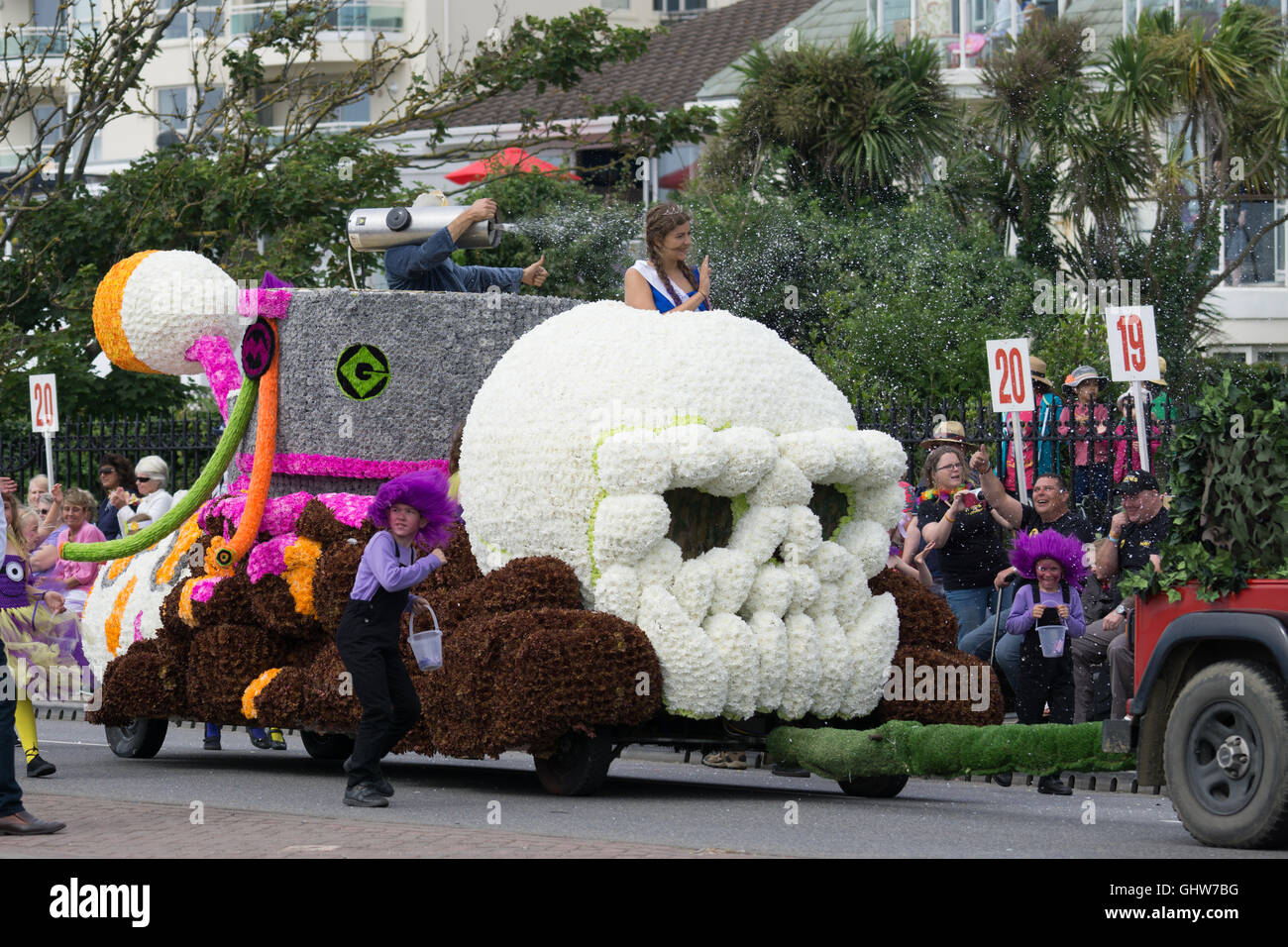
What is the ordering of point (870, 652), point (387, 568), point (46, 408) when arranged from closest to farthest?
1. point (387, 568)
2. point (870, 652)
3. point (46, 408)

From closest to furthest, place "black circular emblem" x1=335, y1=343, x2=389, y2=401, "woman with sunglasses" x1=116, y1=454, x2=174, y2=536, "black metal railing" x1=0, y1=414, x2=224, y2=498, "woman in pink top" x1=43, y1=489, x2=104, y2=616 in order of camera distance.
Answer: "black circular emblem" x1=335, y1=343, x2=389, y2=401 < "woman in pink top" x1=43, y1=489, x2=104, y2=616 < "woman with sunglasses" x1=116, y1=454, x2=174, y2=536 < "black metal railing" x1=0, y1=414, x2=224, y2=498

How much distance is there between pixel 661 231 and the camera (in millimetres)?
11398

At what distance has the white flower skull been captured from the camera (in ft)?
33.9

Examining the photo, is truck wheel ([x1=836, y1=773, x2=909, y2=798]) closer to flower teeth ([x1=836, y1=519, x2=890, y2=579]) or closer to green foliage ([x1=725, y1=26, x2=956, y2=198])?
flower teeth ([x1=836, y1=519, x2=890, y2=579])

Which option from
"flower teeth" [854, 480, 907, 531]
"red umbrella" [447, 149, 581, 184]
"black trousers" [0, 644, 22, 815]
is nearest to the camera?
"black trousers" [0, 644, 22, 815]

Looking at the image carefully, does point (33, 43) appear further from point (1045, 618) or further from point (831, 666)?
point (831, 666)

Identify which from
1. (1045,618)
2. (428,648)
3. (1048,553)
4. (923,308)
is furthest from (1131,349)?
(923,308)

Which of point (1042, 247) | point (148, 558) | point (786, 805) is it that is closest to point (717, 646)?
point (786, 805)

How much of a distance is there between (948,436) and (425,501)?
207 inches

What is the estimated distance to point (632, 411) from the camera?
34.3ft

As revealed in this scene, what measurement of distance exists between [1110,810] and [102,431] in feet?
38.2

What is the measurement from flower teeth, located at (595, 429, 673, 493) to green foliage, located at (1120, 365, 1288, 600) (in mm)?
2243

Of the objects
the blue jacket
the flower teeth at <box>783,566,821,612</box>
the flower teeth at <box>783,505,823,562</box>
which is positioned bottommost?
the flower teeth at <box>783,566,821,612</box>

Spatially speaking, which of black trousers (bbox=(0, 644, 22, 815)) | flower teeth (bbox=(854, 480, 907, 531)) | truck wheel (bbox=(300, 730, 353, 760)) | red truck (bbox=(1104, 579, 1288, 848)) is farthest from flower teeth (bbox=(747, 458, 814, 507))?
truck wheel (bbox=(300, 730, 353, 760))
